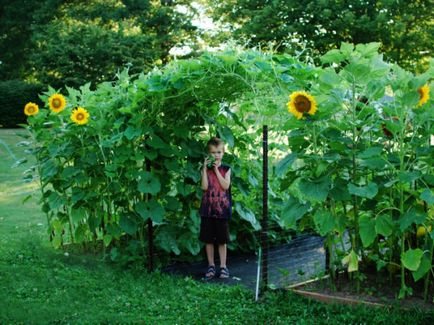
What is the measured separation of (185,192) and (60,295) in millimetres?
1491

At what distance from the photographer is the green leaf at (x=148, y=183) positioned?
5773 millimetres

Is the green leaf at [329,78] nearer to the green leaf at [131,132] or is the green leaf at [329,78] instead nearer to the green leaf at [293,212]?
the green leaf at [293,212]

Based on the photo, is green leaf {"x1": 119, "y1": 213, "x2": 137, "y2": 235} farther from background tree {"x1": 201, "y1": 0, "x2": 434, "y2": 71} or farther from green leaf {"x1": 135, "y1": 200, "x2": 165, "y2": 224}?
background tree {"x1": 201, "y1": 0, "x2": 434, "y2": 71}

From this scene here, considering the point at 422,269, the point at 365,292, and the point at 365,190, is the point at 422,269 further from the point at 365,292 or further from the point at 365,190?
the point at 365,190

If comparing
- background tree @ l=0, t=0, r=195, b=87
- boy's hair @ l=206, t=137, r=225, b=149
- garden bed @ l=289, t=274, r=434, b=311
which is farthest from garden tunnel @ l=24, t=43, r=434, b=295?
background tree @ l=0, t=0, r=195, b=87

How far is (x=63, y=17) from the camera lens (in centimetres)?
3038

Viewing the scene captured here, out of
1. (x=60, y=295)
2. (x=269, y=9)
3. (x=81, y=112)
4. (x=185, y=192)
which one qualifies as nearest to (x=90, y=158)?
(x=81, y=112)

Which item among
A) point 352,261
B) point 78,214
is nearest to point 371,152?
point 352,261

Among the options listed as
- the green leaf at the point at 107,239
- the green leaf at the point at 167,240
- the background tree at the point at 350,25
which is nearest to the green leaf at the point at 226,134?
the green leaf at the point at 167,240

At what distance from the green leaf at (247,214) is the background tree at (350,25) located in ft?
60.0

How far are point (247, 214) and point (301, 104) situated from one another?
7.32 ft

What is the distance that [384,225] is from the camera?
4.52 m

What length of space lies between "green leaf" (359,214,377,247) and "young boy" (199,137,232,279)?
157 centimetres

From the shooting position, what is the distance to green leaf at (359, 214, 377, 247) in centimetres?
454
